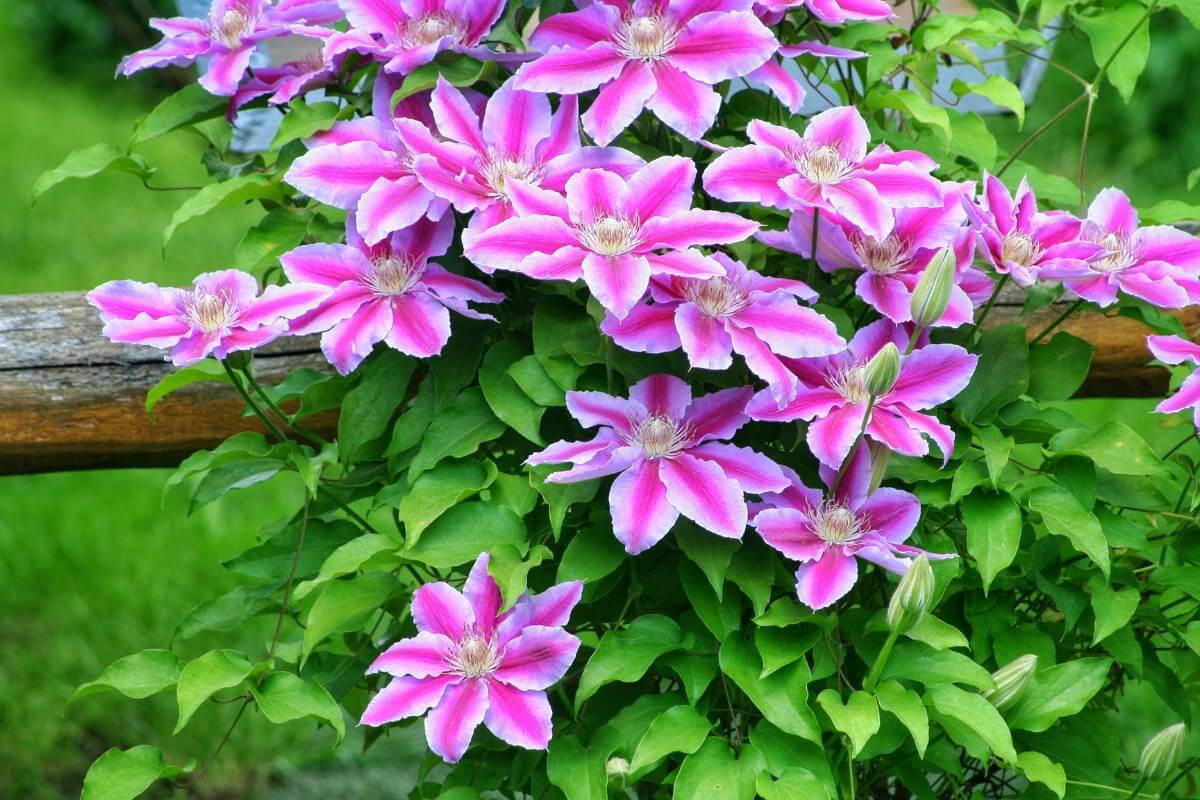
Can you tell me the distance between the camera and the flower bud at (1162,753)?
2.98ft

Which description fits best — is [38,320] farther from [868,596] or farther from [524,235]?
[868,596]

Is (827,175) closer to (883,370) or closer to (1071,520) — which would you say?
(883,370)

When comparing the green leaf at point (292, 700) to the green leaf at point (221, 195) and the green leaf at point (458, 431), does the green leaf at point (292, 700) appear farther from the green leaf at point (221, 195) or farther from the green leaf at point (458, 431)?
the green leaf at point (221, 195)

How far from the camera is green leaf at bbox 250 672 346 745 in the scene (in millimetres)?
885

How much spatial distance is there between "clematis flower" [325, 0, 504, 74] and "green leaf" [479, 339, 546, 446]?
0.20m

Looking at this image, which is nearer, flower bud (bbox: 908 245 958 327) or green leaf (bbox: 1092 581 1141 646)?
flower bud (bbox: 908 245 958 327)

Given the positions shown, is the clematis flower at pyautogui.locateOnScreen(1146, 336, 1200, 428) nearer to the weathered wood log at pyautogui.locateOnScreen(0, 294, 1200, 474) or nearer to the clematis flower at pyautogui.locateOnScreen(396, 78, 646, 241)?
the clematis flower at pyautogui.locateOnScreen(396, 78, 646, 241)

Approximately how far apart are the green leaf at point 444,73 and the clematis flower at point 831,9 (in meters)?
0.20

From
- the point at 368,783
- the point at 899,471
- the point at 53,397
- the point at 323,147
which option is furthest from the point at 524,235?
the point at 368,783

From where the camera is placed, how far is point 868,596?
1.01 metres

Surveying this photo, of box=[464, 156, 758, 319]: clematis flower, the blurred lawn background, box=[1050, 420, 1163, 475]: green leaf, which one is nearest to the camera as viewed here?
box=[464, 156, 758, 319]: clematis flower

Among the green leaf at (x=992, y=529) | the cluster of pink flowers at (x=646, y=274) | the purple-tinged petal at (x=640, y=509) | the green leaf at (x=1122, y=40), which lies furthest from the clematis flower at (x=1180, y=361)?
the purple-tinged petal at (x=640, y=509)

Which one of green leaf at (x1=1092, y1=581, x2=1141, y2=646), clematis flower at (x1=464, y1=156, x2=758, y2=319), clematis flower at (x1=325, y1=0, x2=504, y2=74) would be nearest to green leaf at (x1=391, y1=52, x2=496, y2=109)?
clematis flower at (x1=325, y1=0, x2=504, y2=74)

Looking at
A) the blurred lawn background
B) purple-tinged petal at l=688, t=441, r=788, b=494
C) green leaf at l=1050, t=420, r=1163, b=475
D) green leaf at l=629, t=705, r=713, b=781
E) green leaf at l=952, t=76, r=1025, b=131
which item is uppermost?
green leaf at l=952, t=76, r=1025, b=131
